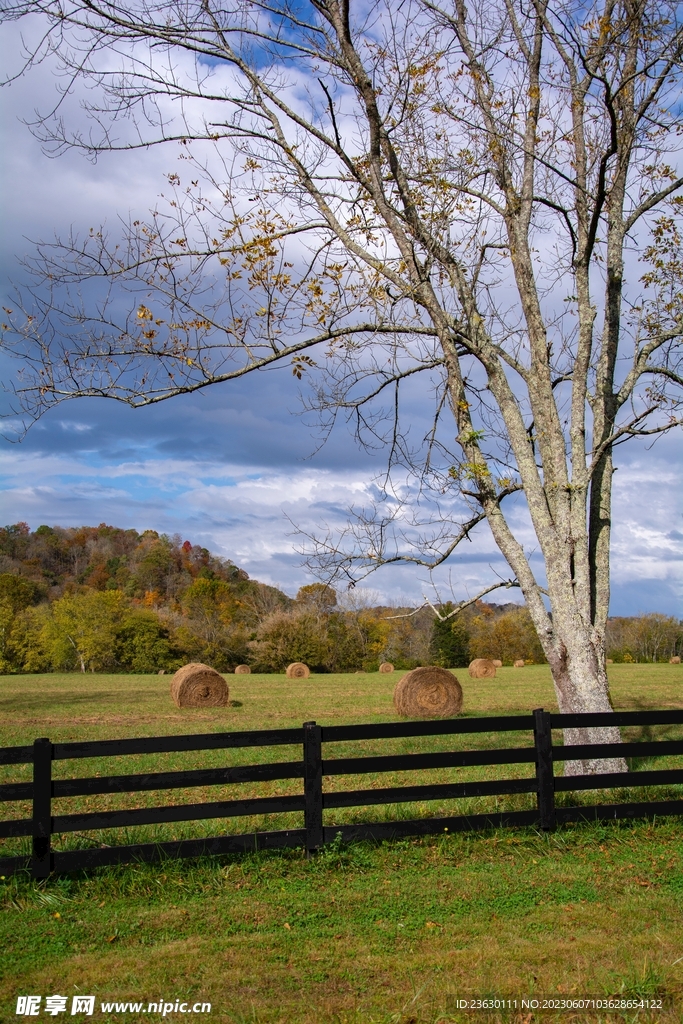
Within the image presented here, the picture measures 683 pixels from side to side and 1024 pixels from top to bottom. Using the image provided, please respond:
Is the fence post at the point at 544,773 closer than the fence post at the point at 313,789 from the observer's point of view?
No

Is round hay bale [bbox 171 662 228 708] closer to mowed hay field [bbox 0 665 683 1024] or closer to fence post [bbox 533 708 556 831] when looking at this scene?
mowed hay field [bbox 0 665 683 1024]

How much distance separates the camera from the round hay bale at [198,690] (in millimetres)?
25469

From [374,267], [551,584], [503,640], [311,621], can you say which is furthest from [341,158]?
[503,640]

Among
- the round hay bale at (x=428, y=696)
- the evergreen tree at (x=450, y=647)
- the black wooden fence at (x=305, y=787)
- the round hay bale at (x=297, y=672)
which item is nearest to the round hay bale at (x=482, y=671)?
the round hay bale at (x=297, y=672)

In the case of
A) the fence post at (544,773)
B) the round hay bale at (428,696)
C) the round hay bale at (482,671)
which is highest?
the fence post at (544,773)

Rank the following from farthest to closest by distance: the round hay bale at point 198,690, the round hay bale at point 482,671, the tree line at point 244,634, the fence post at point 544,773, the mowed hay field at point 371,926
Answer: the tree line at point 244,634, the round hay bale at point 482,671, the round hay bale at point 198,690, the fence post at point 544,773, the mowed hay field at point 371,926

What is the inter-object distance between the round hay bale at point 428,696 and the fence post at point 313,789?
634 inches

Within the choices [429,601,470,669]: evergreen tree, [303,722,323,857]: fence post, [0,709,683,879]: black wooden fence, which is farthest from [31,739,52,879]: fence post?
[429,601,470,669]: evergreen tree

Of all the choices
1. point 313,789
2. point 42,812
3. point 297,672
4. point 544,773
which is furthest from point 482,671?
point 42,812

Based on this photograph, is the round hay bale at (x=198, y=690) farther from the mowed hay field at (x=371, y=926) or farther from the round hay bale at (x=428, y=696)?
the mowed hay field at (x=371, y=926)

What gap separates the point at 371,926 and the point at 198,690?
21096 mm

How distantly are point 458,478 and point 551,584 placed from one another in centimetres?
174

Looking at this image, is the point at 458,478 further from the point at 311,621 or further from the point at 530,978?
the point at 311,621

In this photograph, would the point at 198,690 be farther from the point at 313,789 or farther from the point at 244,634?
the point at 244,634
